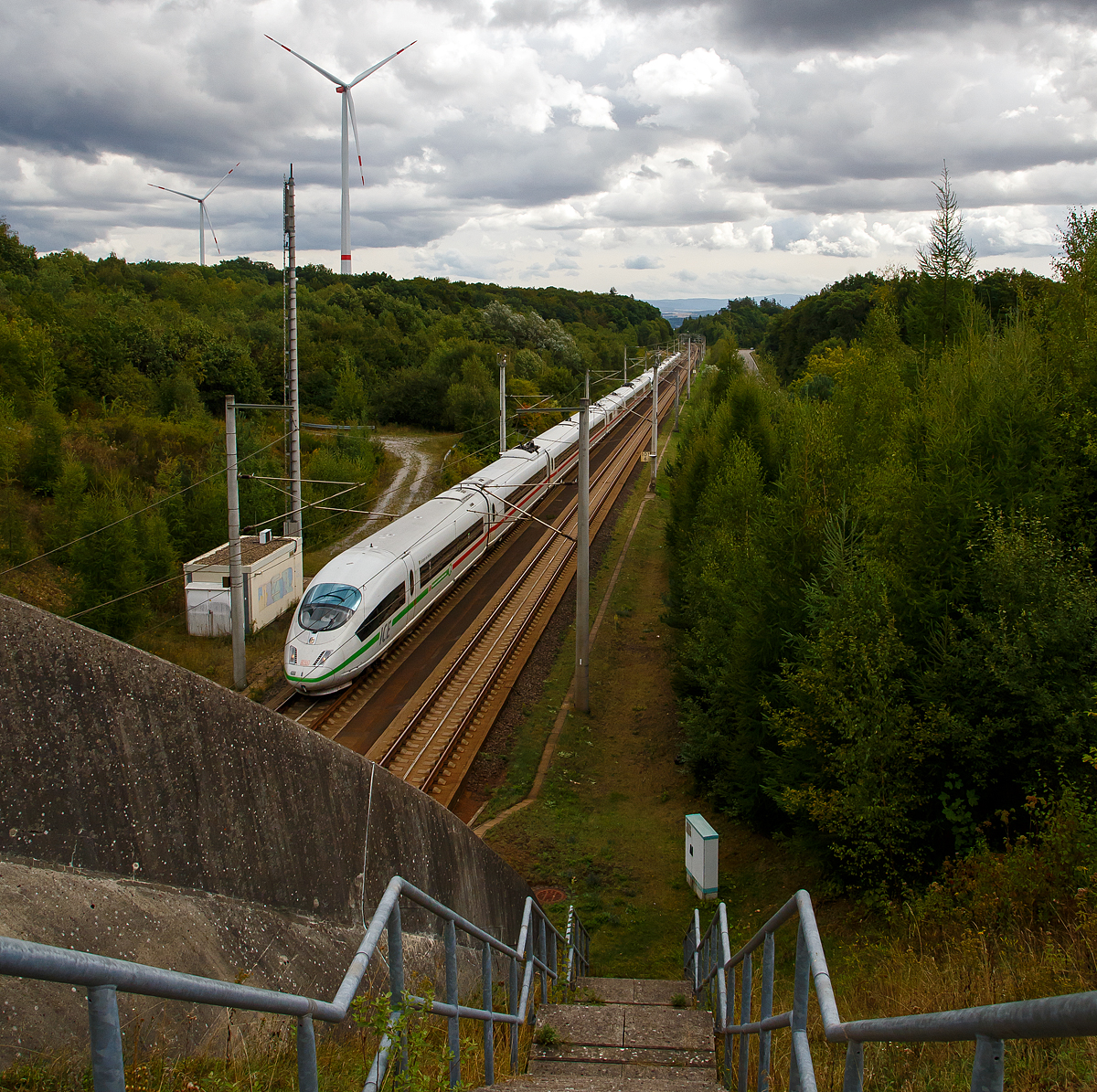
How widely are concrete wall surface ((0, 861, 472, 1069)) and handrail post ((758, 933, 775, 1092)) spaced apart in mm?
2059

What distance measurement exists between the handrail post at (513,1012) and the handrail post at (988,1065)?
5.13 metres

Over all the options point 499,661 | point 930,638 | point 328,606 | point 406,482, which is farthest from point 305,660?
point 406,482

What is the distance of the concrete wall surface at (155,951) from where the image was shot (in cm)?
350

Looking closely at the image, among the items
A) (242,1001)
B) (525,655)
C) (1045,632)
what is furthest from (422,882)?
(525,655)

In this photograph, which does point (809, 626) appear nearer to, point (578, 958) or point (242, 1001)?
point (578, 958)

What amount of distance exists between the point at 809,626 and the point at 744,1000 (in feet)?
37.5

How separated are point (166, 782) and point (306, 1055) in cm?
233

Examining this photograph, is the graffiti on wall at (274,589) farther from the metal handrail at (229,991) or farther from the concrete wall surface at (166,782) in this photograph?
the metal handrail at (229,991)

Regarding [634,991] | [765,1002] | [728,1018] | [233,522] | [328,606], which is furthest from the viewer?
[328,606]

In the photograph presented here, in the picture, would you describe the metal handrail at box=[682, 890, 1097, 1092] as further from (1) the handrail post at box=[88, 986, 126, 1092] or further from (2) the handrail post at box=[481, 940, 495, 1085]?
(1) the handrail post at box=[88, 986, 126, 1092]

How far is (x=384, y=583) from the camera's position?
2298 cm

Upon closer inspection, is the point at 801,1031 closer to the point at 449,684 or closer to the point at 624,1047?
the point at 624,1047

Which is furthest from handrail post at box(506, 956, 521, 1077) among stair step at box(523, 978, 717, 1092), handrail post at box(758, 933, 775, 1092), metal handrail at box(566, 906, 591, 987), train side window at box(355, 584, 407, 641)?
train side window at box(355, 584, 407, 641)

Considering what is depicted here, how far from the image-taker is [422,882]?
251 inches
